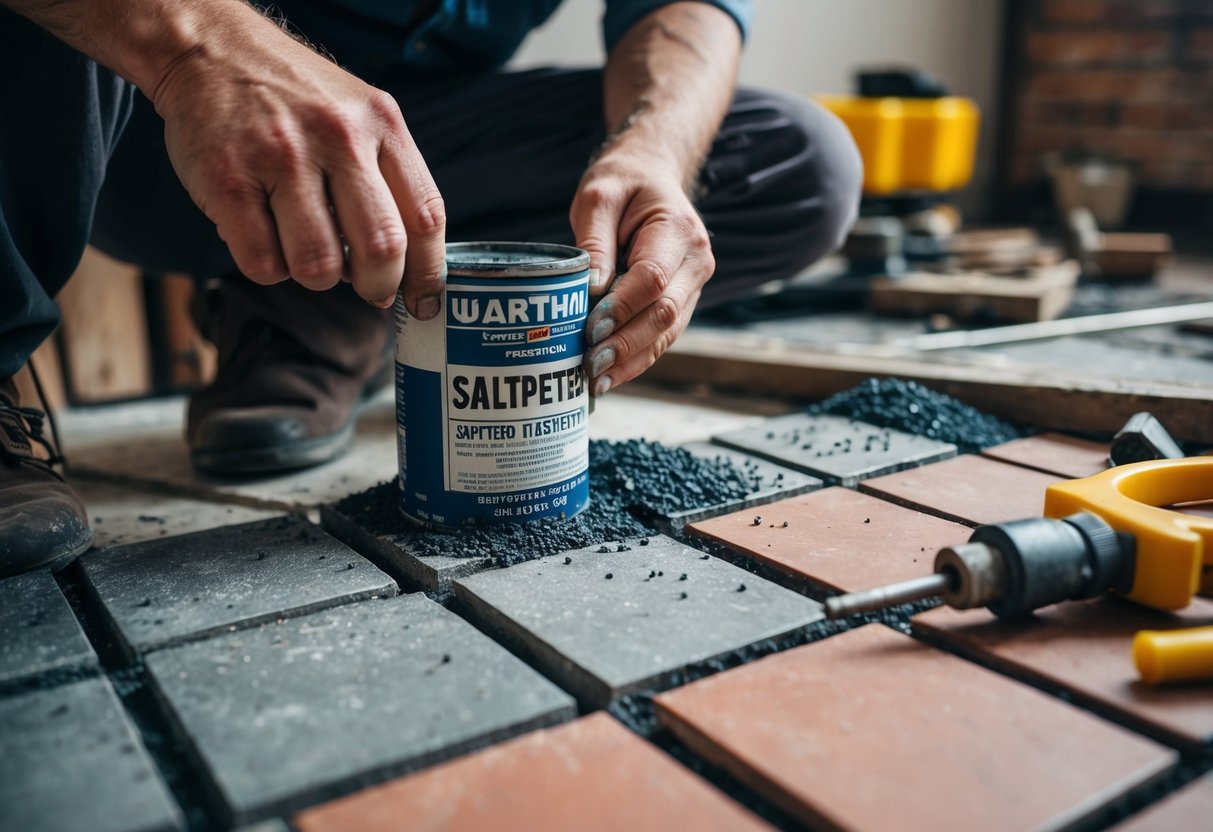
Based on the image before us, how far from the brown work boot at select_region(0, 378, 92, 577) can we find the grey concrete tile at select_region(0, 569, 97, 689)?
4cm

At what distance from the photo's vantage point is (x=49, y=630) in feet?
3.34

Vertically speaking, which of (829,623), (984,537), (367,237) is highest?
(367,237)

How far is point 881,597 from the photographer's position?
91cm

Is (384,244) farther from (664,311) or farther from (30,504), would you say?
(30,504)

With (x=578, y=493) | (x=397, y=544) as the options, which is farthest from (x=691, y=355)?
(x=397, y=544)

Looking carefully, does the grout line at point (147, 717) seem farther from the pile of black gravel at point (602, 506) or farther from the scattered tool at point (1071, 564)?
the scattered tool at point (1071, 564)

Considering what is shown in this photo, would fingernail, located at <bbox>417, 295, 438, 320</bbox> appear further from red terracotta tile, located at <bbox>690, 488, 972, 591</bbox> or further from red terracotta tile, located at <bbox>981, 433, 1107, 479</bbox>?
red terracotta tile, located at <bbox>981, 433, 1107, 479</bbox>

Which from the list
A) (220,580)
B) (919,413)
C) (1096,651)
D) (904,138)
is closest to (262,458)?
(220,580)

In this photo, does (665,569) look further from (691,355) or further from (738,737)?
(691,355)

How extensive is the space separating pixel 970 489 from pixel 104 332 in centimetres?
183

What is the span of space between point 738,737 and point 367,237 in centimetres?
59

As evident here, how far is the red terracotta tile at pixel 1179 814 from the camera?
28.9 inches

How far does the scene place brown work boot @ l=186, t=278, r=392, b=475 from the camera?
158 cm

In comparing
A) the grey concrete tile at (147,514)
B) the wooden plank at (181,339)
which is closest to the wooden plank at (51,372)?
the wooden plank at (181,339)
